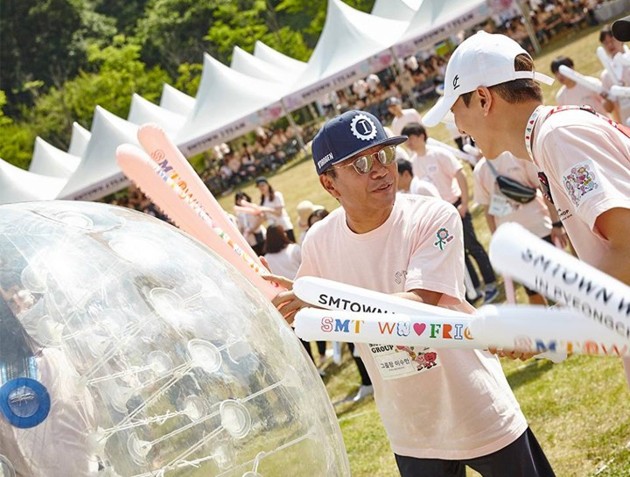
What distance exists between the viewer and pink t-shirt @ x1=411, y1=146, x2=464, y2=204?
→ 10289 mm

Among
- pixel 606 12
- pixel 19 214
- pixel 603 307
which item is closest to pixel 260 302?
pixel 19 214

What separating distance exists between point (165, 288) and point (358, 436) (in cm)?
522

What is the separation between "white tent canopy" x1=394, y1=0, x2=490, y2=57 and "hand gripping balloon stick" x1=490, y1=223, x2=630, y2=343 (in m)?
25.3

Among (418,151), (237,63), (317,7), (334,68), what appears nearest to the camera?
(418,151)

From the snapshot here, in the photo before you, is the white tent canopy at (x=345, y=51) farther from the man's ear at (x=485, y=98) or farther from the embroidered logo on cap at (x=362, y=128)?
the man's ear at (x=485, y=98)

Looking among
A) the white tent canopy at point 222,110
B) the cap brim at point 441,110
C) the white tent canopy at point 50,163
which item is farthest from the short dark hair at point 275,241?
the white tent canopy at point 50,163

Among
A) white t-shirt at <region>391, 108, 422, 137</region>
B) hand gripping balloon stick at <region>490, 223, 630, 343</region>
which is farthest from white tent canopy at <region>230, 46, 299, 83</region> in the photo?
hand gripping balloon stick at <region>490, 223, 630, 343</region>

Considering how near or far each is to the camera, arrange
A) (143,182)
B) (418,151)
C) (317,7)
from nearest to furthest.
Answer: (143,182), (418,151), (317,7)

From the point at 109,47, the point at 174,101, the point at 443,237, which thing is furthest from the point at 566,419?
the point at 109,47

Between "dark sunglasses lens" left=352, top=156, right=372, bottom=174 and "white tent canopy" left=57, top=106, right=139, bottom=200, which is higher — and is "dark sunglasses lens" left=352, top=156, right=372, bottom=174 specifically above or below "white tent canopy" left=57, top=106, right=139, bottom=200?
below

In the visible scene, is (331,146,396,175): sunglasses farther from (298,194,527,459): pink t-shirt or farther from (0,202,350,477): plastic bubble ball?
(0,202,350,477): plastic bubble ball

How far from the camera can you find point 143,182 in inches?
180

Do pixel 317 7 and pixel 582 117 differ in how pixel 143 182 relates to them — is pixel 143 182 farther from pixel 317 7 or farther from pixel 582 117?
pixel 317 7

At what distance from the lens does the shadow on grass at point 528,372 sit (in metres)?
7.71
